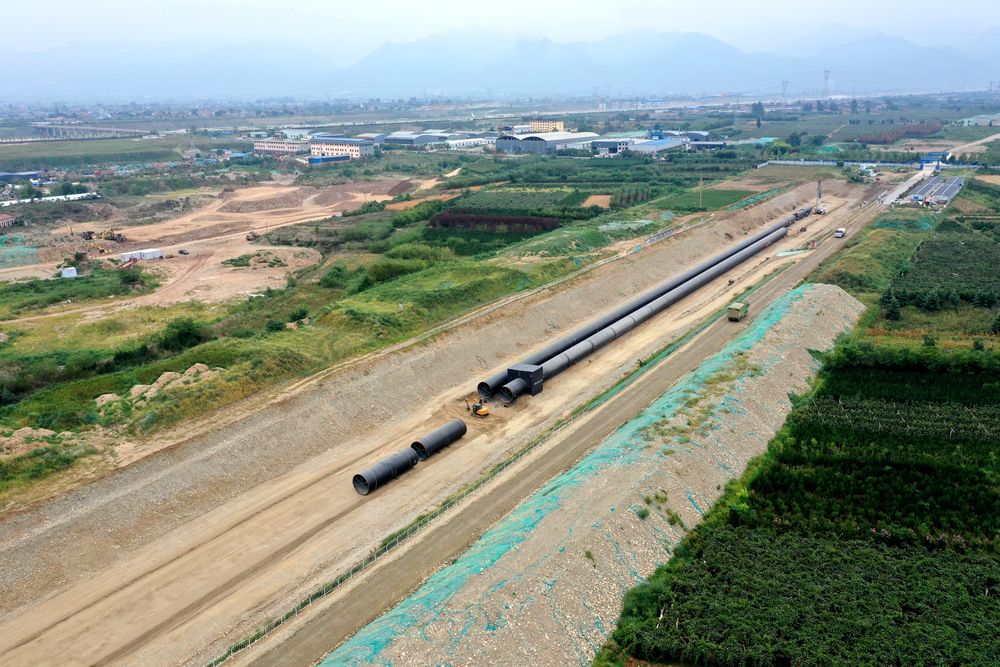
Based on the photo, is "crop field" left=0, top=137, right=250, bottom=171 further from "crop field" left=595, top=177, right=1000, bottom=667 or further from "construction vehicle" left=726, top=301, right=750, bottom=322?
"crop field" left=595, top=177, right=1000, bottom=667

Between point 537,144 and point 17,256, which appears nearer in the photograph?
point 17,256

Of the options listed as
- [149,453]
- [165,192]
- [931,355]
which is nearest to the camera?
[149,453]

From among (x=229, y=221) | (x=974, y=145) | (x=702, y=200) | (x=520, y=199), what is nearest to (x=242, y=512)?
(x=520, y=199)

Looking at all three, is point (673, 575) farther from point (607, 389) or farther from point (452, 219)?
point (452, 219)

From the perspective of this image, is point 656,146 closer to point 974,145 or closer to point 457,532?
point 974,145

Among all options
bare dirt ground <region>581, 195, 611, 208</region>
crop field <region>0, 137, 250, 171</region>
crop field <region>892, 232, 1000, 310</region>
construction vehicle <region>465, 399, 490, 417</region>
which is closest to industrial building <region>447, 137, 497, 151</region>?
crop field <region>0, 137, 250, 171</region>

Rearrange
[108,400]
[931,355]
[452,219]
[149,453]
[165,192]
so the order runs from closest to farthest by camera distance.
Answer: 1. [149,453]
2. [108,400]
3. [931,355]
4. [452,219]
5. [165,192]

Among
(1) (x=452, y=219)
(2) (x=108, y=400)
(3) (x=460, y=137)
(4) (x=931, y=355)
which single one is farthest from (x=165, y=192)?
(4) (x=931, y=355)

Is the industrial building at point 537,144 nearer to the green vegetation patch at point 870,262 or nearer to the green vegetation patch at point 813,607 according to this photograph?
the green vegetation patch at point 870,262
